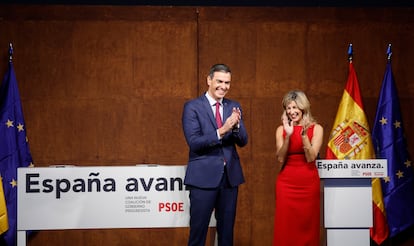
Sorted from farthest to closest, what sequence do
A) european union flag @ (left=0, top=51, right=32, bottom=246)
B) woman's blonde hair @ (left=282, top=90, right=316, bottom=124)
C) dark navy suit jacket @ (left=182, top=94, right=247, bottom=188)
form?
european union flag @ (left=0, top=51, right=32, bottom=246), woman's blonde hair @ (left=282, top=90, right=316, bottom=124), dark navy suit jacket @ (left=182, top=94, right=247, bottom=188)

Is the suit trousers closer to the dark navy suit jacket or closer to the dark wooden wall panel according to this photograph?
the dark navy suit jacket

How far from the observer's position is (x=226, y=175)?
3666 millimetres

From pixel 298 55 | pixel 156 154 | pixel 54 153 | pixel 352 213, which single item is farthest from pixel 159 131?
pixel 352 213

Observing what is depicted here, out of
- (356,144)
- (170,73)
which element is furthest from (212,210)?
(170,73)

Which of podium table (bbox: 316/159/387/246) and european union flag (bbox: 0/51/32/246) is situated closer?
podium table (bbox: 316/159/387/246)

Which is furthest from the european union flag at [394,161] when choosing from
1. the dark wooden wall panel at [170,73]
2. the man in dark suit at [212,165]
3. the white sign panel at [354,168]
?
the man in dark suit at [212,165]

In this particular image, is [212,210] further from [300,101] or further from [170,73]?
[170,73]

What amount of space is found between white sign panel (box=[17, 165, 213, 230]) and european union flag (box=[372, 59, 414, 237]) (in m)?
2.29

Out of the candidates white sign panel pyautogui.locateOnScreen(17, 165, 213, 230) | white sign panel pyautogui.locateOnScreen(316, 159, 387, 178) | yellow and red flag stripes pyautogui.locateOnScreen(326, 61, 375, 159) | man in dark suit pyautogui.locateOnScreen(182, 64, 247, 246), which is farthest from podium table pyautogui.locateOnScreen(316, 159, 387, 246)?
yellow and red flag stripes pyautogui.locateOnScreen(326, 61, 375, 159)

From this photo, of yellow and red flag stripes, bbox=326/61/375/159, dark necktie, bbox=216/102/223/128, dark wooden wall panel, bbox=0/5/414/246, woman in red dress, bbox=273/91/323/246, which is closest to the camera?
dark necktie, bbox=216/102/223/128

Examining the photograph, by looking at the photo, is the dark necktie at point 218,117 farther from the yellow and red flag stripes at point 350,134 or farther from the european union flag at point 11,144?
the european union flag at point 11,144

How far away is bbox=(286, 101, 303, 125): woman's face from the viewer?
13.1ft

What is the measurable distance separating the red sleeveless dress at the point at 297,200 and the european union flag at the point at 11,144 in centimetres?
247

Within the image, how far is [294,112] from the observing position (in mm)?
3994
